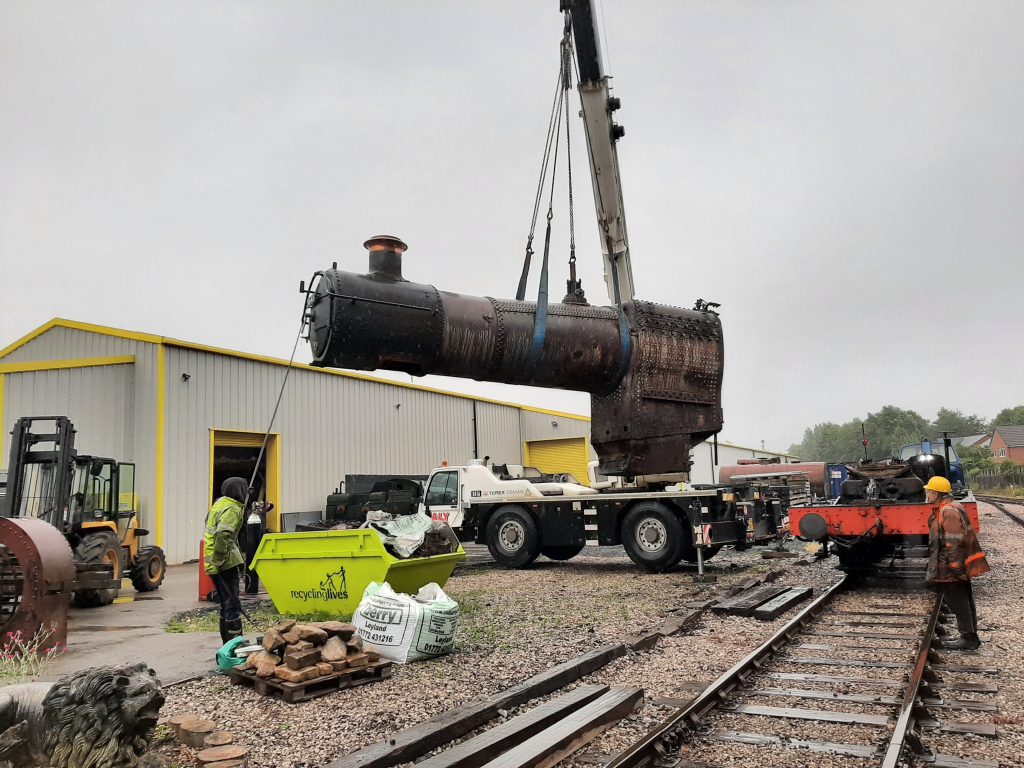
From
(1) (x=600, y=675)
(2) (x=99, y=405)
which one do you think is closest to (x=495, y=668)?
(1) (x=600, y=675)

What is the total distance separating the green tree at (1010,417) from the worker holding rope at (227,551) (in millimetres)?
120873

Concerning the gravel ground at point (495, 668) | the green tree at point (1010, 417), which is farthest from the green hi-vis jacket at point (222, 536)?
the green tree at point (1010, 417)

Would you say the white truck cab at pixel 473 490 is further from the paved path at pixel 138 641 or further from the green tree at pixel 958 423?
the green tree at pixel 958 423

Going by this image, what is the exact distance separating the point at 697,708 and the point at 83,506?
31.6ft

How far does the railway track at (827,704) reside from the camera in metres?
4.03

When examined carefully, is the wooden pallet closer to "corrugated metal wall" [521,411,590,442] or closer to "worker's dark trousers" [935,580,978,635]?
"worker's dark trousers" [935,580,978,635]

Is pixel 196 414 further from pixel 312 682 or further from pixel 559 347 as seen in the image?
pixel 559 347

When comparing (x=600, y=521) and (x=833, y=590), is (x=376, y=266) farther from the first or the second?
(x=600, y=521)

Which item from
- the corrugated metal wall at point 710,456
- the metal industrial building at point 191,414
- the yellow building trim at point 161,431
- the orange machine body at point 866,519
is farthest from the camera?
the corrugated metal wall at point 710,456

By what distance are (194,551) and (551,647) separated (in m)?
12.6

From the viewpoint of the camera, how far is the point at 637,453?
3.16 metres

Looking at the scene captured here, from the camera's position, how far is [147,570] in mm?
12406

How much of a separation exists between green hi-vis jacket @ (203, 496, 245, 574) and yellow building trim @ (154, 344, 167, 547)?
1036cm

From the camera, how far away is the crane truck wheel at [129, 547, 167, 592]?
12.3 metres
